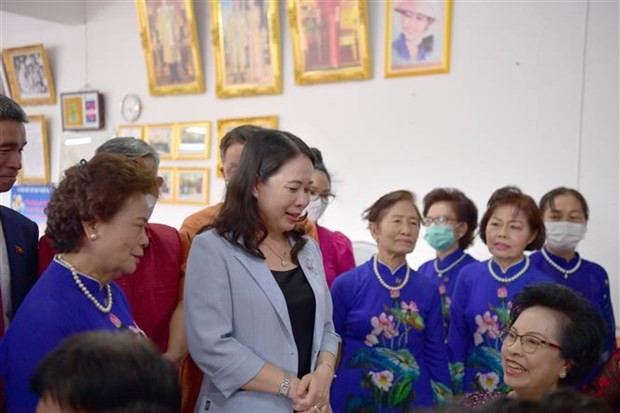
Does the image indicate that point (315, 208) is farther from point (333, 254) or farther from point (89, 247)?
point (89, 247)

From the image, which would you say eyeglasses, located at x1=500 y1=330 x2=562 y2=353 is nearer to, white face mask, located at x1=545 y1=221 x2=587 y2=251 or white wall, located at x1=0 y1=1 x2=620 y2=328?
white face mask, located at x1=545 y1=221 x2=587 y2=251

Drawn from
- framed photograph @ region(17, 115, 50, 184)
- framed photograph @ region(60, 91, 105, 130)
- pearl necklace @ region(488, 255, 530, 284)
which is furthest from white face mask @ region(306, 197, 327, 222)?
framed photograph @ region(17, 115, 50, 184)

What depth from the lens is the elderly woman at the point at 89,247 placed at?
1.32m

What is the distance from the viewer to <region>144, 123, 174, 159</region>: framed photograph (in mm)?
5547

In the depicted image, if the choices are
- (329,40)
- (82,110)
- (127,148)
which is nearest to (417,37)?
(329,40)

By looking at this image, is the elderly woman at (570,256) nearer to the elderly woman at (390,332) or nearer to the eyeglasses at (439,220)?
the eyeglasses at (439,220)

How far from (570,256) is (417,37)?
185cm

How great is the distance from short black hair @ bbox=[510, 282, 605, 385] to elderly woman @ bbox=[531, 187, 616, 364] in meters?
1.42

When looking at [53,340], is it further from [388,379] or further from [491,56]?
[491,56]

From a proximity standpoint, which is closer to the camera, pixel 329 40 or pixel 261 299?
pixel 261 299

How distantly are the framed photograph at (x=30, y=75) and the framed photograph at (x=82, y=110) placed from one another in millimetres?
288

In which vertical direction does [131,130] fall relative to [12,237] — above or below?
above

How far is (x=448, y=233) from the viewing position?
323cm

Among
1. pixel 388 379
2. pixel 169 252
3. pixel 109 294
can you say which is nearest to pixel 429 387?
pixel 388 379
